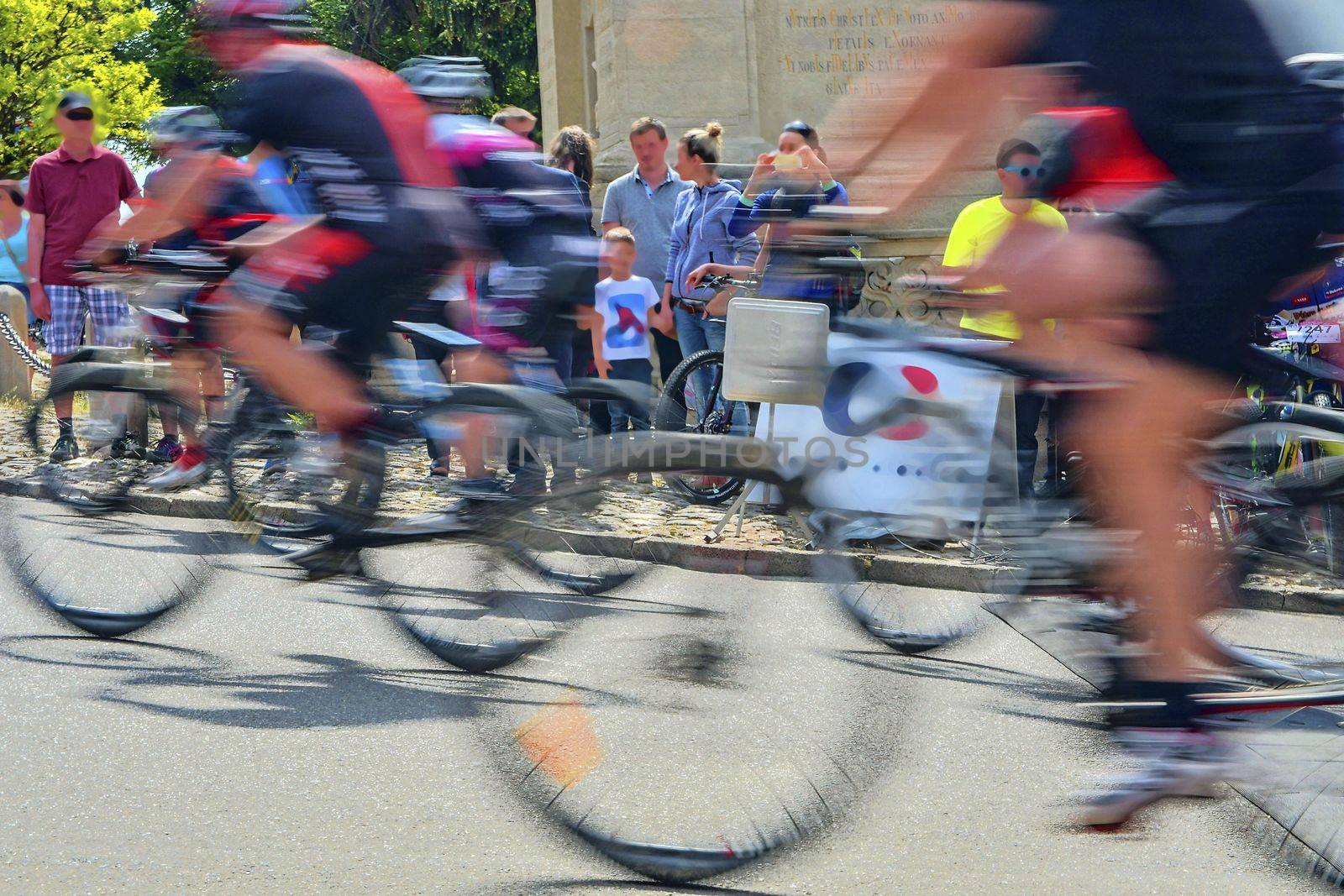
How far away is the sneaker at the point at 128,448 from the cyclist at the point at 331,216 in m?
1.16

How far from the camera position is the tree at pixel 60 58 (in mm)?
42094

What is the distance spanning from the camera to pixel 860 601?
496 cm

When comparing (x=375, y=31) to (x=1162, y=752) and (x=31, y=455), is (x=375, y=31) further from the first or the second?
(x=1162, y=752)

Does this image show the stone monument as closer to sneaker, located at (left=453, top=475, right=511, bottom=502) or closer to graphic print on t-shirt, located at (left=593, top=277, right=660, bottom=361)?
graphic print on t-shirt, located at (left=593, top=277, right=660, bottom=361)

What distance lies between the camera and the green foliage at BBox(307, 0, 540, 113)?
3603 cm

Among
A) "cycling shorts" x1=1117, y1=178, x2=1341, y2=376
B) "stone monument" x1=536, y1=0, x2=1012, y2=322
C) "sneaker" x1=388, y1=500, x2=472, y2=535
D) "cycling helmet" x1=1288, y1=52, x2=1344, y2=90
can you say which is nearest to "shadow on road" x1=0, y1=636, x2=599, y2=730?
"sneaker" x1=388, y1=500, x2=472, y2=535

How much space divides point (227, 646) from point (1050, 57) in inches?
160

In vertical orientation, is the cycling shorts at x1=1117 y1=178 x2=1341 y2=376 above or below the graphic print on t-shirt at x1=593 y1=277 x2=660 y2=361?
above

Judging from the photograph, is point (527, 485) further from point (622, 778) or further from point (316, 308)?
point (316, 308)

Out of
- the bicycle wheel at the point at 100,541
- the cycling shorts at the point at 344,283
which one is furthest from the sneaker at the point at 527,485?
the bicycle wheel at the point at 100,541

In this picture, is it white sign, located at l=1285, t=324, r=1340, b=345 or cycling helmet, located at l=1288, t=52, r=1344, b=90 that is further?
white sign, located at l=1285, t=324, r=1340, b=345

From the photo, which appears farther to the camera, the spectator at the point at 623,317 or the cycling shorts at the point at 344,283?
the spectator at the point at 623,317

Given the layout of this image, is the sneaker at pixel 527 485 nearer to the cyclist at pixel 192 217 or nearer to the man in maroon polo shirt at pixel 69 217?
the cyclist at pixel 192 217

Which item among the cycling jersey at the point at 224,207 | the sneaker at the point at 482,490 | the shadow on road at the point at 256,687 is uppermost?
the cycling jersey at the point at 224,207
